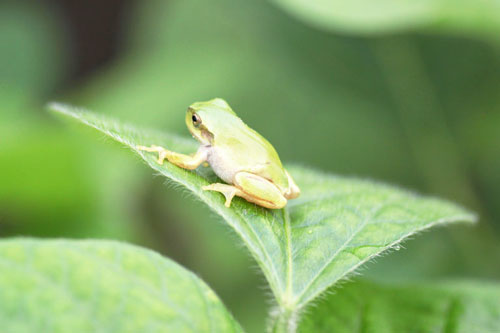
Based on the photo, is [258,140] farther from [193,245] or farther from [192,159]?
[193,245]

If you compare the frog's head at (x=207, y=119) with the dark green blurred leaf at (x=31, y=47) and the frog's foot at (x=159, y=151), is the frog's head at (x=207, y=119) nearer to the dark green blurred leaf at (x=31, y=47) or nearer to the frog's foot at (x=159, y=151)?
the frog's foot at (x=159, y=151)

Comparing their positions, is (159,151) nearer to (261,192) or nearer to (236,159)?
(236,159)

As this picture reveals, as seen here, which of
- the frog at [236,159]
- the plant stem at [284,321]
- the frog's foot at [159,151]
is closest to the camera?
the plant stem at [284,321]

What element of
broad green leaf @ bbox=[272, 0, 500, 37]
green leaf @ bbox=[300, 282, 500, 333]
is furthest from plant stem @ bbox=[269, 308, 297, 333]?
broad green leaf @ bbox=[272, 0, 500, 37]

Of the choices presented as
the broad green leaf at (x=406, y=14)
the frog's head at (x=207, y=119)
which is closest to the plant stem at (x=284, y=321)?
the frog's head at (x=207, y=119)

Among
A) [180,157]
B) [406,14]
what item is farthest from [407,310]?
[406,14]

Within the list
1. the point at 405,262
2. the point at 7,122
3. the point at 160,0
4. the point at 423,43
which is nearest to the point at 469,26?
the point at 423,43
